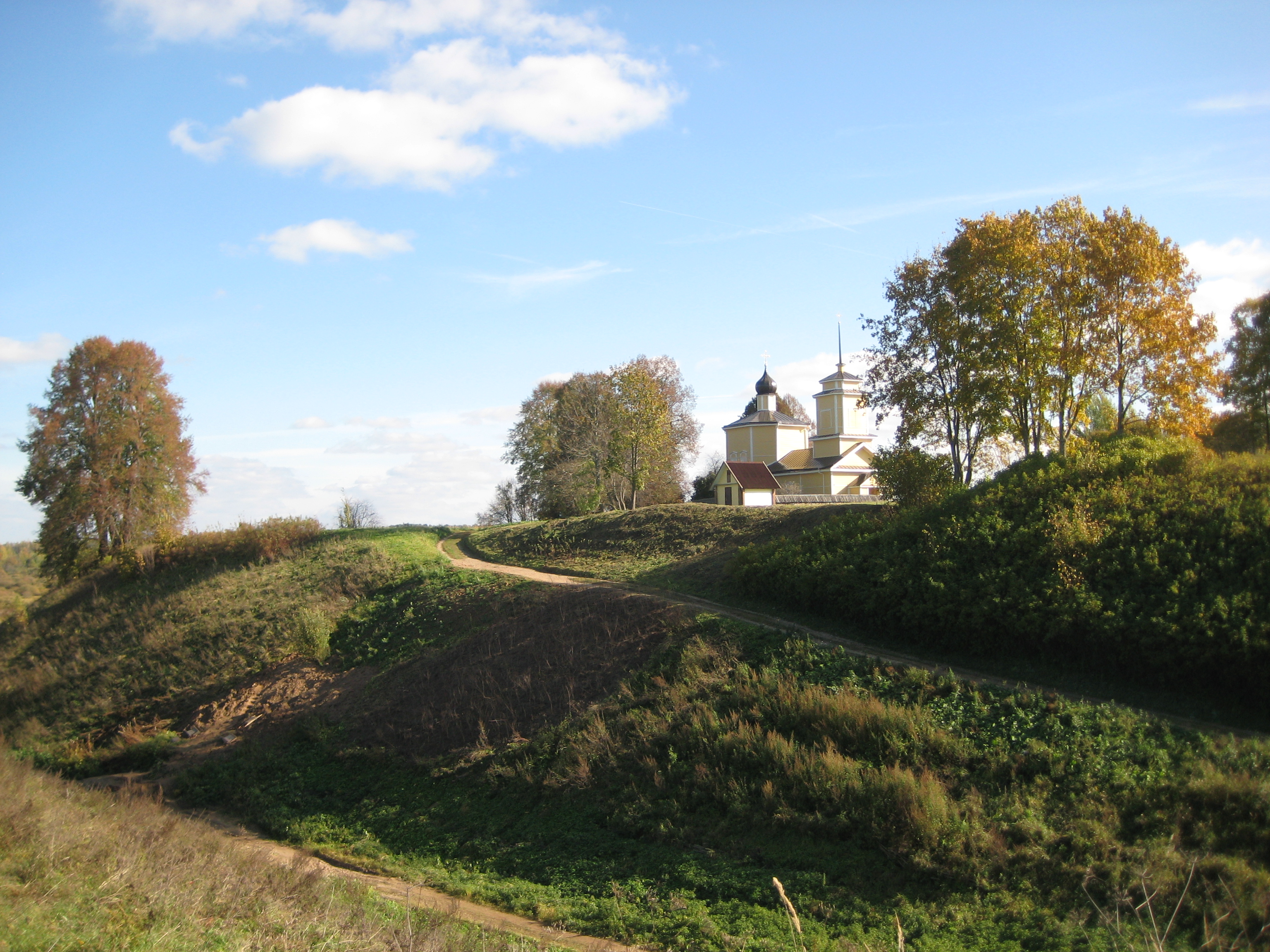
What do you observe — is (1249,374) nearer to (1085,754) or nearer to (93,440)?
(1085,754)

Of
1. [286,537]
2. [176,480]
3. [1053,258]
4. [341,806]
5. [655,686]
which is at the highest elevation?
[1053,258]

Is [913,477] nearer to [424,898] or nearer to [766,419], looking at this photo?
[424,898]

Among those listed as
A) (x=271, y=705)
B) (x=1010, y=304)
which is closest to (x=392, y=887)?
(x=271, y=705)

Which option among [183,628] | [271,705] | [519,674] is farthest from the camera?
[183,628]

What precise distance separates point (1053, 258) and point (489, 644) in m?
18.1

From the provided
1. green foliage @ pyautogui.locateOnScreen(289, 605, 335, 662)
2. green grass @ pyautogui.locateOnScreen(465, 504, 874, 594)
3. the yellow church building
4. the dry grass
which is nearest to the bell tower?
the yellow church building

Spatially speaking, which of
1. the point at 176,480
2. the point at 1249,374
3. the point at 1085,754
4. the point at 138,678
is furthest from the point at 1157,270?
the point at 176,480

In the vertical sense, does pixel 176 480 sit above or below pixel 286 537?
above

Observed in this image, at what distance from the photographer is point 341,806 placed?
14.5 meters

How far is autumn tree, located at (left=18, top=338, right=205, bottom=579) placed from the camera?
32.7 metres

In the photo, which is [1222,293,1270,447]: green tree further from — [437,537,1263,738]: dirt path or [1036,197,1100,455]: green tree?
[437,537,1263,738]: dirt path

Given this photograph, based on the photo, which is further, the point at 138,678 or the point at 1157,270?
the point at 138,678

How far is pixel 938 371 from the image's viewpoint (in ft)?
74.8

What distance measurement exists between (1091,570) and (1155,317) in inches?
484
